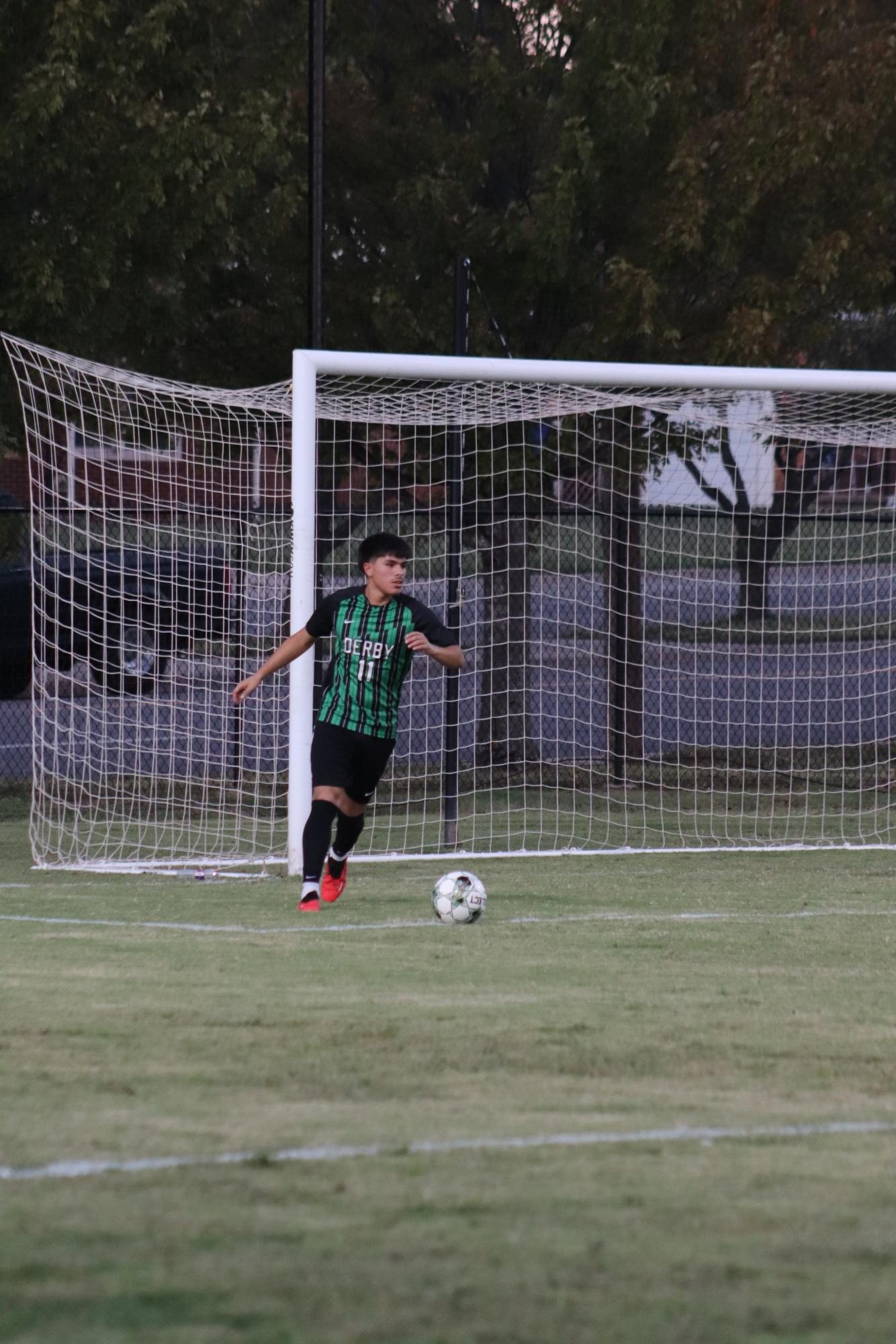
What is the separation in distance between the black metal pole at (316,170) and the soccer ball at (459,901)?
4785 mm

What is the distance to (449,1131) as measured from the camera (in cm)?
402

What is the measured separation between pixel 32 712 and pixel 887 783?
19.5ft

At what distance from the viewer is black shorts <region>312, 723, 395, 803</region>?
27.2ft

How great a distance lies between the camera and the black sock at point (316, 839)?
8102 millimetres

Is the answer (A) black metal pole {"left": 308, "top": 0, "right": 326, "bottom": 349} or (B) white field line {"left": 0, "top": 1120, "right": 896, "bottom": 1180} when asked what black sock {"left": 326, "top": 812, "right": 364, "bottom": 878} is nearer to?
(A) black metal pole {"left": 308, "top": 0, "right": 326, "bottom": 349}

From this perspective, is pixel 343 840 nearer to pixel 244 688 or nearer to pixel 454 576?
pixel 244 688

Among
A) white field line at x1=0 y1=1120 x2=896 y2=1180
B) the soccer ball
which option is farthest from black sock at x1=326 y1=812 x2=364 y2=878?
white field line at x1=0 y1=1120 x2=896 y2=1180

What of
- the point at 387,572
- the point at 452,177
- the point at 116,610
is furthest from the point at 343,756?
the point at 452,177

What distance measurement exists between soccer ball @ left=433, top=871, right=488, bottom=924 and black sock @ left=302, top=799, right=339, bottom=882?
2.28 ft

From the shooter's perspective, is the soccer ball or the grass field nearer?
the grass field

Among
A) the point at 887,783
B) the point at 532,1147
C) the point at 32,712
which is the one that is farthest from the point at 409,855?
the point at 532,1147

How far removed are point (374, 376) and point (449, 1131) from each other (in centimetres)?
628

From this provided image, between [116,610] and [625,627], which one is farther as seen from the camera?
[625,627]

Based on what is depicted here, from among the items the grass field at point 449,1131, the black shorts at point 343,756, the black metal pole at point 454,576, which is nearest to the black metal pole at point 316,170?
the black metal pole at point 454,576
